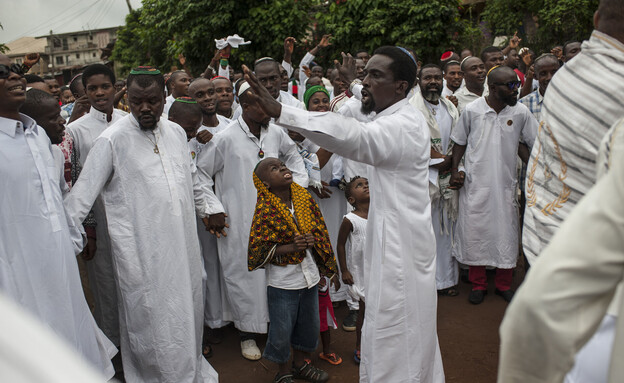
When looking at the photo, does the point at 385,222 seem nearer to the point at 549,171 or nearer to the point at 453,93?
the point at 549,171

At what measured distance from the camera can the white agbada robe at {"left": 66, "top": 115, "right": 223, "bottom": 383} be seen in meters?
3.93

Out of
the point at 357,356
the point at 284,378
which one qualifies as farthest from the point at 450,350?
the point at 284,378

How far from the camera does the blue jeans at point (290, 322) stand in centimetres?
416

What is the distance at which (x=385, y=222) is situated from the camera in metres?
→ 3.30

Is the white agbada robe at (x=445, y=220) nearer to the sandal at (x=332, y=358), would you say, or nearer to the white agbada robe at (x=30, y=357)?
the sandal at (x=332, y=358)

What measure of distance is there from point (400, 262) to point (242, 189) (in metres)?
2.10

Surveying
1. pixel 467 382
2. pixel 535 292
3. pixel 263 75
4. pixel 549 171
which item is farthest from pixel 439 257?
pixel 535 292

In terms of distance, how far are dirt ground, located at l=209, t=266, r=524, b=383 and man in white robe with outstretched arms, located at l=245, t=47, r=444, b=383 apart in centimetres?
131

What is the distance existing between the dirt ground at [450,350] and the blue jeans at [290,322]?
48cm

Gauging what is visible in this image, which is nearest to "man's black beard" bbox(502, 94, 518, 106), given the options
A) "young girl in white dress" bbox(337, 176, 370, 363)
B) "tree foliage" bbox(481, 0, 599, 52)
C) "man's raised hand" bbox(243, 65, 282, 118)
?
"young girl in white dress" bbox(337, 176, 370, 363)

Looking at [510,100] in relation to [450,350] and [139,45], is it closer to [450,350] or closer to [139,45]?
A: [450,350]

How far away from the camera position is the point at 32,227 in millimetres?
3355

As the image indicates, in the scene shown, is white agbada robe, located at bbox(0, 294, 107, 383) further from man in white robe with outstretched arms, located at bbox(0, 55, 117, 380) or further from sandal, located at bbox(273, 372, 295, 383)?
sandal, located at bbox(273, 372, 295, 383)

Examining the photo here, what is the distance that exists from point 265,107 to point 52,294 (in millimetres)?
1805
